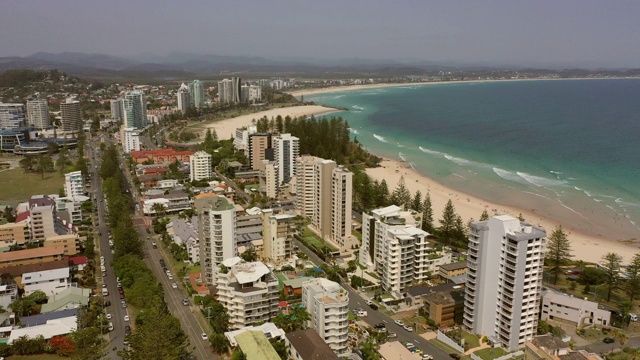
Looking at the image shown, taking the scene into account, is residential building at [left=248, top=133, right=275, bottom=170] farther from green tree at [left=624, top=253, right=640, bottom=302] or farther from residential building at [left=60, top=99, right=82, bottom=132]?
residential building at [left=60, top=99, right=82, bottom=132]

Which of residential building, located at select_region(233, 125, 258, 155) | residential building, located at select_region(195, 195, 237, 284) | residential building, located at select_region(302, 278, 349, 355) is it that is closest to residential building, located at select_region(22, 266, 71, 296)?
residential building, located at select_region(195, 195, 237, 284)

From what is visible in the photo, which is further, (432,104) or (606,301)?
(432,104)

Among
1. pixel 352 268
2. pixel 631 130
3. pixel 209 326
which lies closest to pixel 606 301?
pixel 352 268

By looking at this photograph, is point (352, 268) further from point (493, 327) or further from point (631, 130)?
point (631, 130)

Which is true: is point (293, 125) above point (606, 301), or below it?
above

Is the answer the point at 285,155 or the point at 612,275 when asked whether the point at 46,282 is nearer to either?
the point at 285,155

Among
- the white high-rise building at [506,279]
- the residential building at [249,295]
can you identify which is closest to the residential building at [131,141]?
the residential building at [249,295]

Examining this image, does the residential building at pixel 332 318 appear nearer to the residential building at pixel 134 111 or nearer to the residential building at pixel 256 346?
the residential building at pixel 256 346
